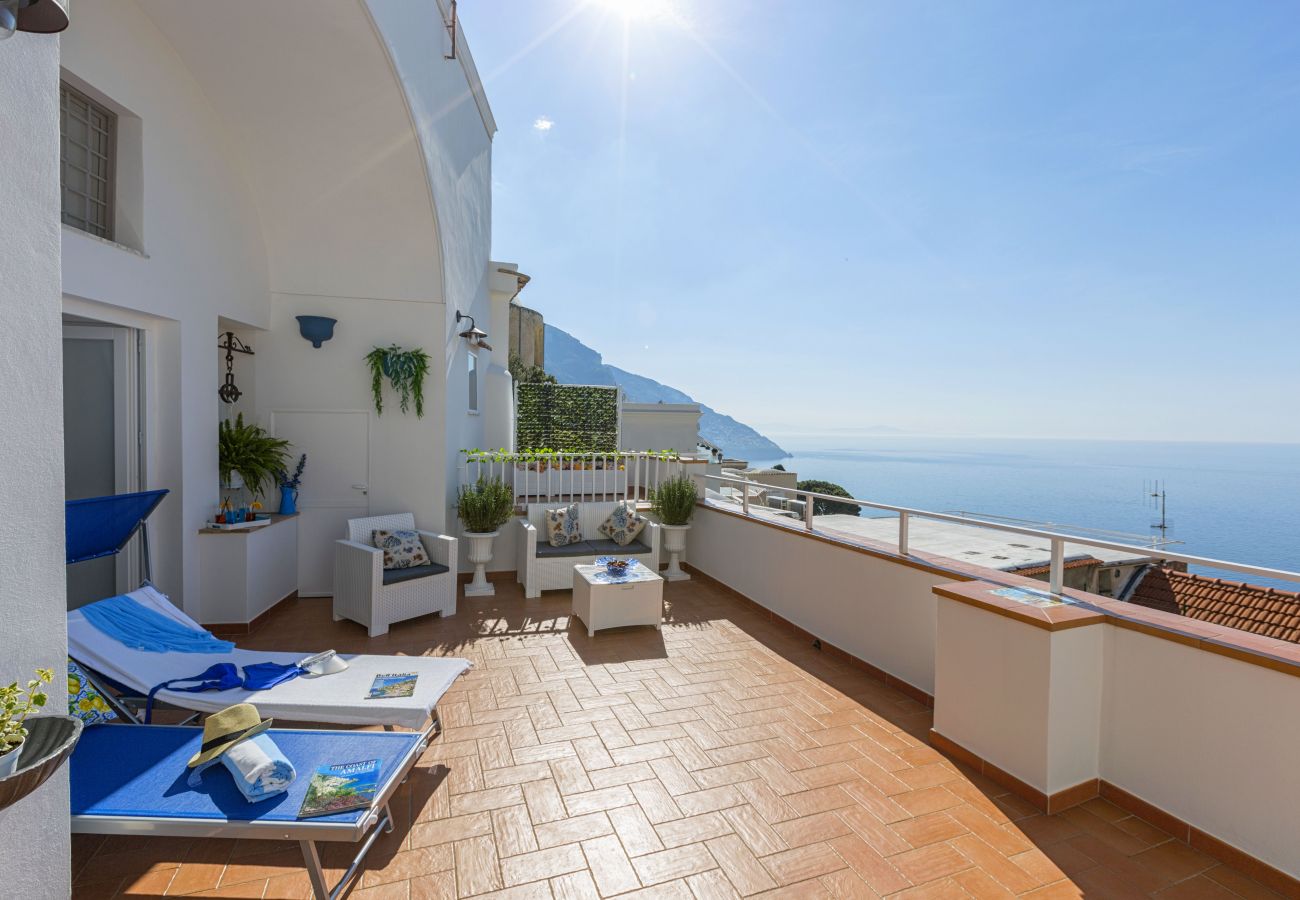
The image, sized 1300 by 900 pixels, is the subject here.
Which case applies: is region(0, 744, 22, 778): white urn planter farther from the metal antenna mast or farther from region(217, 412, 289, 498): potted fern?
the metal antenna mast

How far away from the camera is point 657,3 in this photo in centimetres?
515

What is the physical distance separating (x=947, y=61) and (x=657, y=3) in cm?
313

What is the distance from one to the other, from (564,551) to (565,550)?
0.08ft

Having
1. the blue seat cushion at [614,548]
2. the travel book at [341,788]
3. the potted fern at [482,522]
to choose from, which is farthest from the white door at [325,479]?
the travel book at [341,788]


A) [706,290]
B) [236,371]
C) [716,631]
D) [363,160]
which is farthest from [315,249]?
[706,290]

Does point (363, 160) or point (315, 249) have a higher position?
point (363, 160)

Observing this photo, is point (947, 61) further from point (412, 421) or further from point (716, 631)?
point (412, 421)

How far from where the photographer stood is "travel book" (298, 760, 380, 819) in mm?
1851

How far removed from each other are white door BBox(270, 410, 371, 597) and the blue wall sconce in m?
0.71

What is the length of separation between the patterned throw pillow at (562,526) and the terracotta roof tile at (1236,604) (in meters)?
5.28

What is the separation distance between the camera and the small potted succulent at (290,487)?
5.34 m

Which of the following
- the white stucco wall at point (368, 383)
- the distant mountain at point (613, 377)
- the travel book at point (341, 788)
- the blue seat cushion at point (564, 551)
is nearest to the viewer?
the travel book at point (341, 788)

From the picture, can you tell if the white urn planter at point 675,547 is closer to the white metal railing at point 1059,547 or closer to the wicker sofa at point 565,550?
the wicker sofa at point 565,550

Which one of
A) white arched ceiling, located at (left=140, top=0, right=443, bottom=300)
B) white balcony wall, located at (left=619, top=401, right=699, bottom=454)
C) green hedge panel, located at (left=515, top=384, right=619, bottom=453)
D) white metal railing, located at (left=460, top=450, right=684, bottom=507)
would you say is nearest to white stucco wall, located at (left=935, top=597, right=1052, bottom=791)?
white metal railing, located at (left=460, top=450, right=684, bottom=507)
